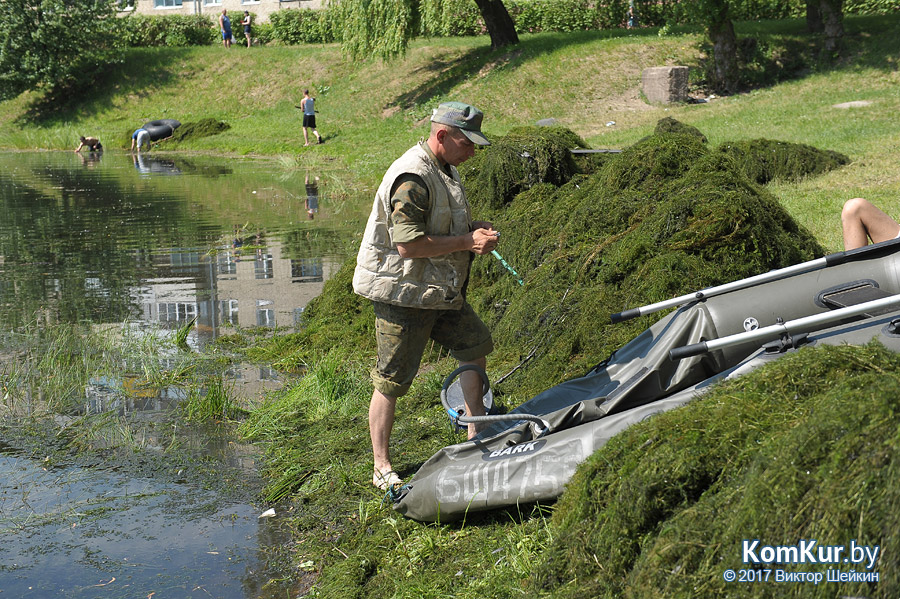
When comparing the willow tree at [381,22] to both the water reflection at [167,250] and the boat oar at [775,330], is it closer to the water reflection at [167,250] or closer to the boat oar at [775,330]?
the water reflection at [167,250]

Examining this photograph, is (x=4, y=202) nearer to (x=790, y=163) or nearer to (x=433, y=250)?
(x=790, y=163)

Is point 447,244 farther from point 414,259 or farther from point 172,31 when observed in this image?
point 172,31

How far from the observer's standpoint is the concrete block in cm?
2444

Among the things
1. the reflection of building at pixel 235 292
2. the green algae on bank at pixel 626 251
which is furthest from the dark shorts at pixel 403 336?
the reflection of building at pixel 235 292

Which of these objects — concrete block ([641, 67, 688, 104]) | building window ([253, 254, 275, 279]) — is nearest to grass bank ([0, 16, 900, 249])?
concrete block ([641, 67, 688, 104])

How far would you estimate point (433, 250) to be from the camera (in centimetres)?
456

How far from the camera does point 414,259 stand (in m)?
4.63

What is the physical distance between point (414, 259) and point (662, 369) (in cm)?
134

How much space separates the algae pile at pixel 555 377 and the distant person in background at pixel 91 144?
24439 mm

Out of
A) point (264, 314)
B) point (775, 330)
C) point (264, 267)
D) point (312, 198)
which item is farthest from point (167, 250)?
point (775, 330)

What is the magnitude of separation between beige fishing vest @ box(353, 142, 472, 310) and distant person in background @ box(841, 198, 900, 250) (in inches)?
106

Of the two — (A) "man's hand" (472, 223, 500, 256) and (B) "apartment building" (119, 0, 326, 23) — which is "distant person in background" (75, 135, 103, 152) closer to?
(B) "apartment building" (119, 0, 326, 23)

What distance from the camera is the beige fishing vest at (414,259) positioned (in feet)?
15.1

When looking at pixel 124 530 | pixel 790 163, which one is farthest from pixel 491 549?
pixel 790 163
